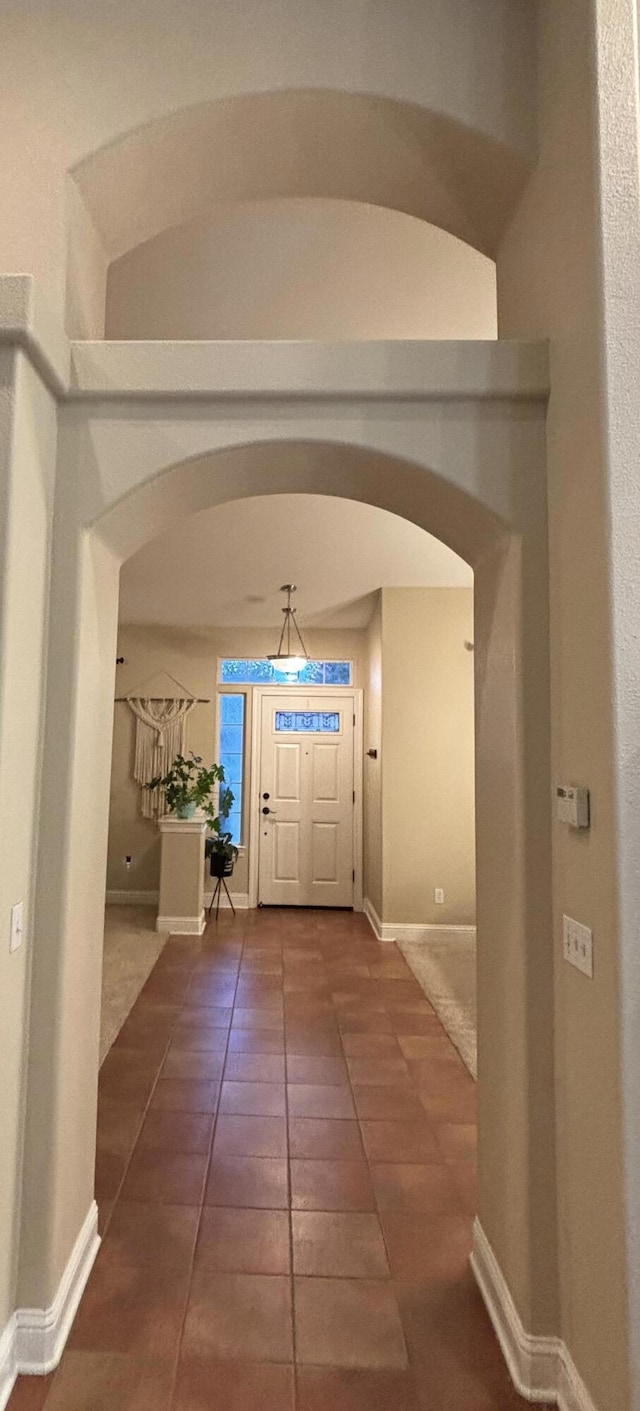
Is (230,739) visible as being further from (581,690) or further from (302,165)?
(581,690)

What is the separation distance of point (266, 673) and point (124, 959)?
10.5 ft

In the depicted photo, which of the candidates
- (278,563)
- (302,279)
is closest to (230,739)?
(278,563)

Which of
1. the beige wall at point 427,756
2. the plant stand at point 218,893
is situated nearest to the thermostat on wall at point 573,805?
the beige wall at point 427,756

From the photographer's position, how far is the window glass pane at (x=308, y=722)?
7168mm

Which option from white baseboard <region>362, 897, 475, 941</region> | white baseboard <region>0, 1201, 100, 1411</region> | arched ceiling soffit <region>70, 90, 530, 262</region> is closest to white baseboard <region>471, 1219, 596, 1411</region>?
white baseboard <region>0, 1201, 100, 1411</region>

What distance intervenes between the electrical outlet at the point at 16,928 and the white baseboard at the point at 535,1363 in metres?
A: 1.50

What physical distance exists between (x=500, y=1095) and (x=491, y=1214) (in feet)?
1.16

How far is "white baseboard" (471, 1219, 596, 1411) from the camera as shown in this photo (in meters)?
1.54

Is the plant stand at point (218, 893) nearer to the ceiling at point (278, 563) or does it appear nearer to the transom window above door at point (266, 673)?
the transom window above door at point (266, 673)

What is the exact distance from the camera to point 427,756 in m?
5.74

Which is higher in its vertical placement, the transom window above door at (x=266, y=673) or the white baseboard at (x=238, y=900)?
the transom window above door at (x=266, y=673)

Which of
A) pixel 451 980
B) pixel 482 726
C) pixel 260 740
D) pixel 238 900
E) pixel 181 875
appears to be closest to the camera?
pixel 482 726

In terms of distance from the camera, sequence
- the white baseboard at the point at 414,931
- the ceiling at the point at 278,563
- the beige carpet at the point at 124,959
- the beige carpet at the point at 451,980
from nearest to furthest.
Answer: the beige carpet at the point at 451,980 → the beige carpet at the point at 124,959 → the ceiling at the point at 278,563 → the white baseboard at the point at 414,931

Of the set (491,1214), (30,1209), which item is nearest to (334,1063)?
(491,1214)
